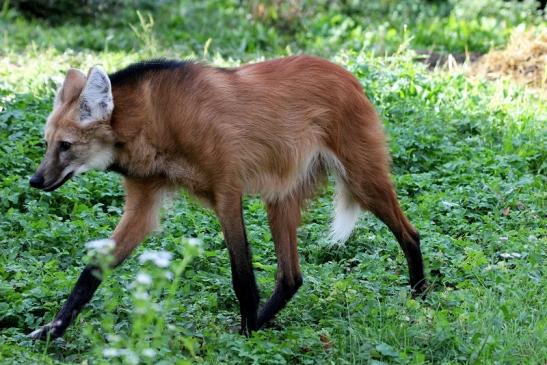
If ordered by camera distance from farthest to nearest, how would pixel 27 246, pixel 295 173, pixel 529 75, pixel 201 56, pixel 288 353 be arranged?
pixel 201 56
pixel 529 75
pixel 27 246
pixel 295 173
pixel 288 353

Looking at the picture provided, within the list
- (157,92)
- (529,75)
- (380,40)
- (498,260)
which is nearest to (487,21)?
(380,40)

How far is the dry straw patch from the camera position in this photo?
24.5 ft

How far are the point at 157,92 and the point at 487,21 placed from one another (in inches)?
252

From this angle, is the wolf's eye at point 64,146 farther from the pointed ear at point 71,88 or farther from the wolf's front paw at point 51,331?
the wolf's front paw at point 51,331

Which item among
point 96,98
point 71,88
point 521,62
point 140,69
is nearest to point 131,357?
point 96,98

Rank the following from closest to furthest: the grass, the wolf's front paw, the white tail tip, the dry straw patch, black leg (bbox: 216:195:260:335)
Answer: the grass
the wolf's front paw
black leg (bbox: 216:195:260:335)
the white tail tip
the dry straw patch

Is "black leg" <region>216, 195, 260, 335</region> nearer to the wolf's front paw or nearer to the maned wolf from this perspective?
the maned wolf

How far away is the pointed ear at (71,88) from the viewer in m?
3.61

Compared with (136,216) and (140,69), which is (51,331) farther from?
(140,69)

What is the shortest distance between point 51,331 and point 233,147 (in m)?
1.07

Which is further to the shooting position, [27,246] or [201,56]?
[201,56]

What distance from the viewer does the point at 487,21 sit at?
9.32m

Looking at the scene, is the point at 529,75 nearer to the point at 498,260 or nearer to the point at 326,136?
the point at 498,260

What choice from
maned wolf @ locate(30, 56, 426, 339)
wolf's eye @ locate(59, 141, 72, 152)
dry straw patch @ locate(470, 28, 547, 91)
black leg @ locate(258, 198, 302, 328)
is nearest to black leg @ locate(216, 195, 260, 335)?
maned wolf @ locate(30, 56, 426, 339)
